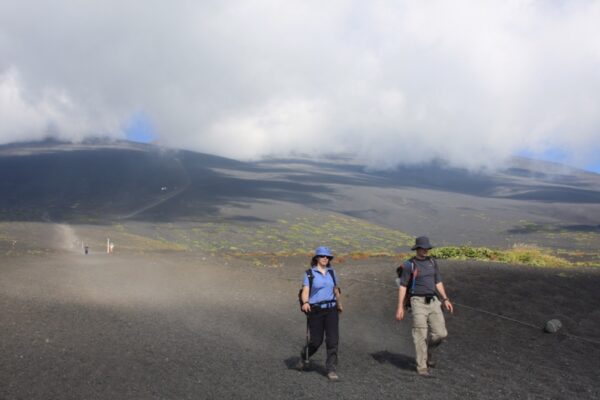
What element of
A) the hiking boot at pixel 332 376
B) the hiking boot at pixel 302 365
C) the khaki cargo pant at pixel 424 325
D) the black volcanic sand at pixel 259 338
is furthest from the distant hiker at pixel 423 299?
the hiking boot at pixel 302 365

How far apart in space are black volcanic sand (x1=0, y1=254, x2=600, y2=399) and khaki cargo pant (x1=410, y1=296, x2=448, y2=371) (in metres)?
0.34

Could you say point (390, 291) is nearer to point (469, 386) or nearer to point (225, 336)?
point (225, 336)

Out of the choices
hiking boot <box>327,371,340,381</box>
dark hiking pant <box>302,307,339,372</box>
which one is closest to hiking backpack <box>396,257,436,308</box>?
dark hiking pant <box>302,307,339,372</box>

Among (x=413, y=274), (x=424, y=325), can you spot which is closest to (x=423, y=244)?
(x=413, y=274)

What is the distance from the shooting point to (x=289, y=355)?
321 inches

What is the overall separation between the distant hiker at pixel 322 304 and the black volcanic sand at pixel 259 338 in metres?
0.47

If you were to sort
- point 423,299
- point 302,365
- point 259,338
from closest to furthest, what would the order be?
point 302,365 < point 423,299 < point 259,338

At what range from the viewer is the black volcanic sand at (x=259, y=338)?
6.50 meters

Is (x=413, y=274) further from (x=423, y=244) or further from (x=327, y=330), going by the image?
(x=327, y=330)

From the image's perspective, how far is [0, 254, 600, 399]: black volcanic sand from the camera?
650 centimetres

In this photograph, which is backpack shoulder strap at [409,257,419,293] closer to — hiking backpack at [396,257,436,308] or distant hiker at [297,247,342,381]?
hiking backpack at [396,257,436,308]

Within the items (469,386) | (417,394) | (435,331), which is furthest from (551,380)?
(417,394)

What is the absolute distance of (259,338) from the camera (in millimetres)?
9258

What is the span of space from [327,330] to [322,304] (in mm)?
377
